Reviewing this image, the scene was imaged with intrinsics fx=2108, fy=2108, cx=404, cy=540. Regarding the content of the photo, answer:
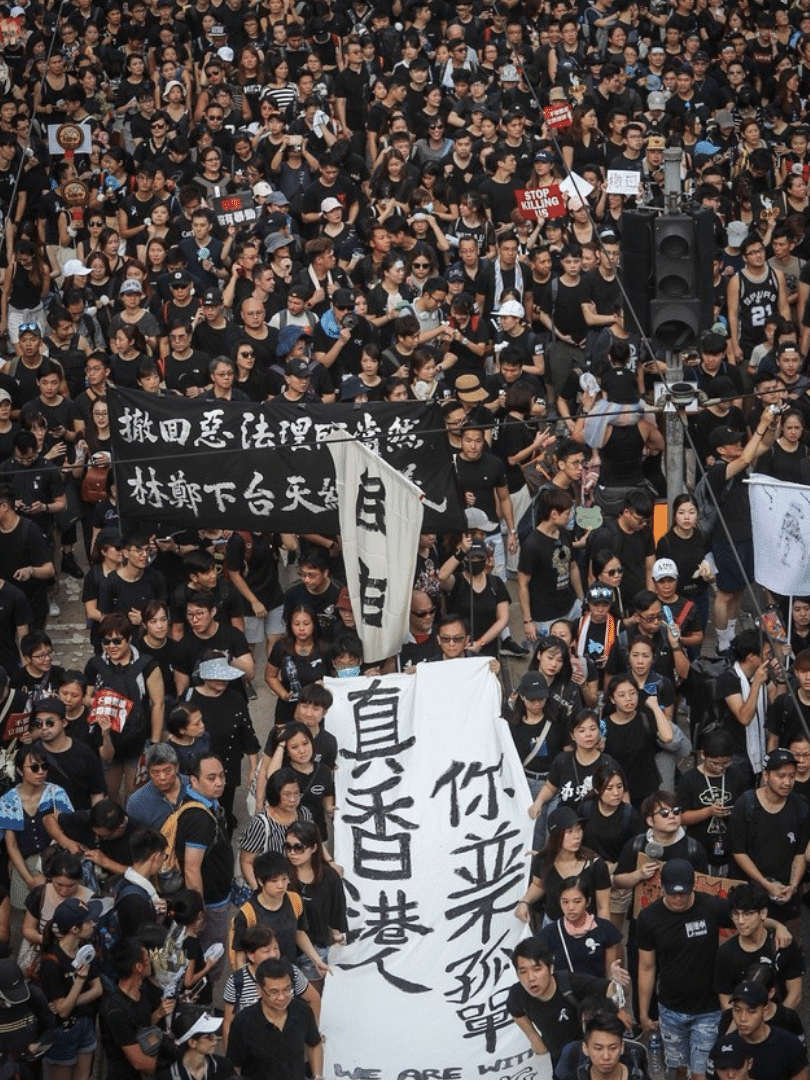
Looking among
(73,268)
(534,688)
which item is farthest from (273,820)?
(73,268)

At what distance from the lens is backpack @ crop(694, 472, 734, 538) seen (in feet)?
45.2

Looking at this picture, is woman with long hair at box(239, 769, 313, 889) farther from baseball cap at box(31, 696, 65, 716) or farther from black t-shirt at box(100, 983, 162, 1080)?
baseball cap at box(31, 696, 65, 716)

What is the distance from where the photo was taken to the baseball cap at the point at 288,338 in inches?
627

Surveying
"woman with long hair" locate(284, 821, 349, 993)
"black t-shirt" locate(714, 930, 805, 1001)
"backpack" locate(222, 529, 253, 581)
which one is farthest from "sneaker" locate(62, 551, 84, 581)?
"black t-shirt" locate(714, 930, 805, 1001)

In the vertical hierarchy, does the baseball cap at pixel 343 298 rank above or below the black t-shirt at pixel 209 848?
above

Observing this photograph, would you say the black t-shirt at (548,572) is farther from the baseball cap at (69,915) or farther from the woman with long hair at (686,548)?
the baseball cap at (69,915)

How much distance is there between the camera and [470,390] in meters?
15.0

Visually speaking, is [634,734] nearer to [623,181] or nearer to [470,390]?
[470,390]

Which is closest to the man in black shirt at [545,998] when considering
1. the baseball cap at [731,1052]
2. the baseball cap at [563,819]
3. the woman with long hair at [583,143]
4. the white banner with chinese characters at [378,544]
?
the baseball cap at [731,1052]

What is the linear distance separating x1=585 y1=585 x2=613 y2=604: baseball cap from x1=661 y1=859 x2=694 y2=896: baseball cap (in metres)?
2.59

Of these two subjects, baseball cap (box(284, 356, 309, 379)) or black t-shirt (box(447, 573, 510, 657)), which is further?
baseball cap (box(284, 356, 309, 379))

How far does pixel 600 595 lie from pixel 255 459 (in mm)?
2501

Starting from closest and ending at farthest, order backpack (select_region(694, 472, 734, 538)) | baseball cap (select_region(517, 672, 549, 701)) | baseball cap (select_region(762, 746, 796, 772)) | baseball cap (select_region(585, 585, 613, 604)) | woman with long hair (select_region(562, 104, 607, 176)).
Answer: baseball cap (select_region(762, 746, 796, 772)), baseball cap (select_region(517, 672, 549, 701)), baseball cap (select_region(585, 585, 613, 604)), backpack (select_region(694, 472, 734, 538)), woman with long hair (select_region(562, 104, 607, 176))

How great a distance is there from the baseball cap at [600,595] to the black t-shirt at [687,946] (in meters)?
2.59
